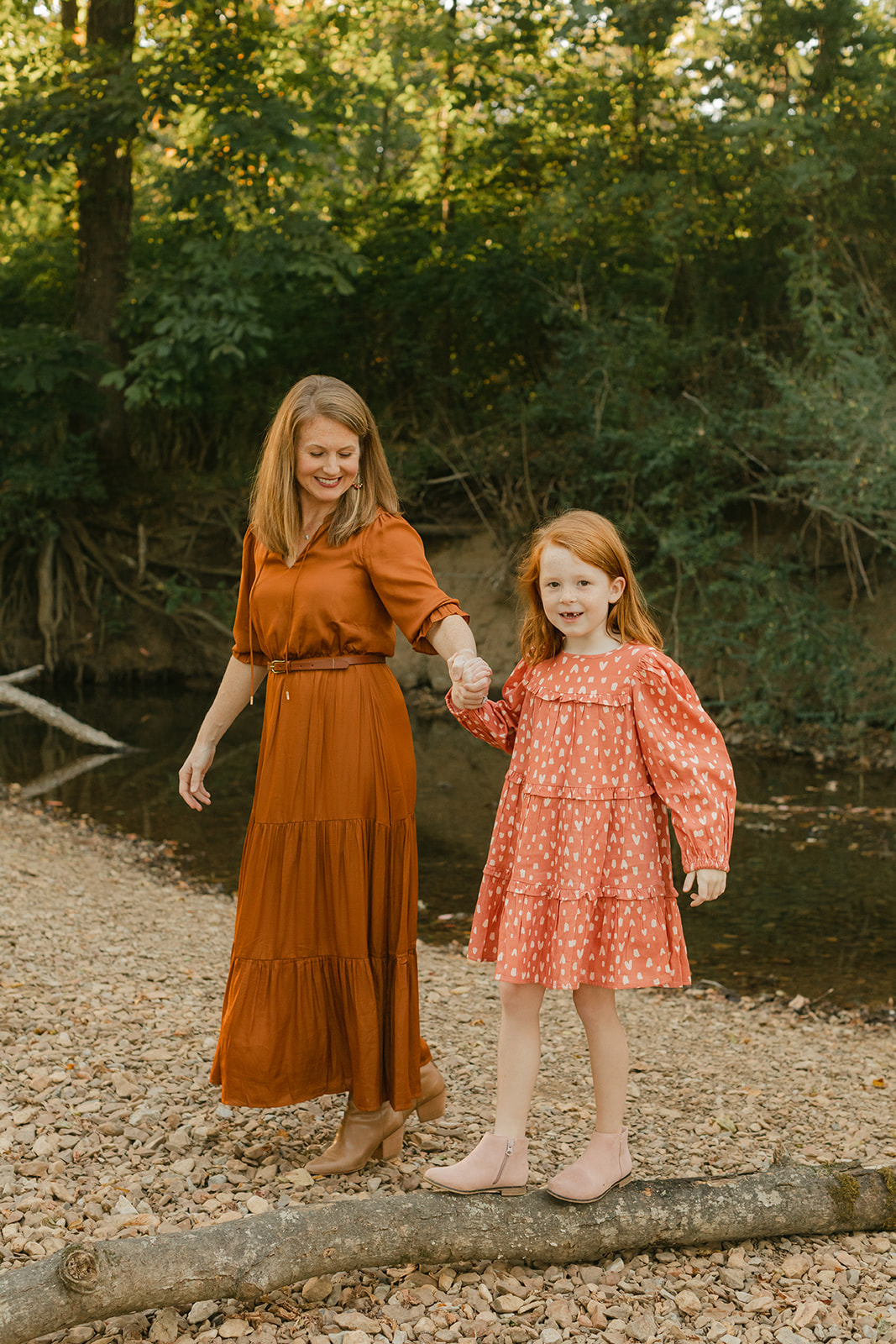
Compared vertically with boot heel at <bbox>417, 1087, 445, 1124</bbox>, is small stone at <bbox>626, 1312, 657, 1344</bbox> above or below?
below

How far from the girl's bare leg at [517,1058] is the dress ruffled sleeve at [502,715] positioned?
59 cm

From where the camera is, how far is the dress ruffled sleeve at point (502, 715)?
9.14ft

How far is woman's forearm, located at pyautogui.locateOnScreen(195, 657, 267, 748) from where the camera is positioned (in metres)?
3.12

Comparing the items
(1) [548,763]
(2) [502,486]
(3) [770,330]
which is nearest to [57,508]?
(2) [502,486]

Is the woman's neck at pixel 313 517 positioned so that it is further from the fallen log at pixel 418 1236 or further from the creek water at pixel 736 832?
the creek water at pixel 736 832

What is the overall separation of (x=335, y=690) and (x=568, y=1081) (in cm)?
169

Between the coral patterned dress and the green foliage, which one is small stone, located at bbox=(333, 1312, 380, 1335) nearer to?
the coral patterned dress

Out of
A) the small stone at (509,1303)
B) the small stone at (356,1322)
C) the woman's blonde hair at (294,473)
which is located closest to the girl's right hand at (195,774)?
the woman's blonde hair at (294,473)

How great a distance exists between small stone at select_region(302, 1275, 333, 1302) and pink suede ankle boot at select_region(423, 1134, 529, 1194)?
0.31 m

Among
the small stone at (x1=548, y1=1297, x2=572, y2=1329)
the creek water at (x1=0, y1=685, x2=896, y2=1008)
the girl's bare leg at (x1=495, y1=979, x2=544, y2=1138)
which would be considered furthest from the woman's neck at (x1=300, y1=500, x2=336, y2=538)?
the creek water at (x1=0, y1=685, x2=896, y2=1008)

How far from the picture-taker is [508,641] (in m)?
13.6

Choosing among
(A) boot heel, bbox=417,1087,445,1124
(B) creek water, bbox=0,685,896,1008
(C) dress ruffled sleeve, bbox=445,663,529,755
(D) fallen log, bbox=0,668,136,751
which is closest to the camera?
(C) dress ruffled sleeve, bbox=445,663,529,755

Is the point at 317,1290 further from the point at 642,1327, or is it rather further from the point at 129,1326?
the point at 642,1327

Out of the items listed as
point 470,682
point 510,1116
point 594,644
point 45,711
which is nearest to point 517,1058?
point 510,1116
